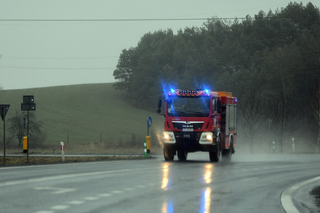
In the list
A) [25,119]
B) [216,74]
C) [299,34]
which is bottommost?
[25,119]

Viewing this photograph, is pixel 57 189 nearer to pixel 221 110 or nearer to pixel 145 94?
pixel 221 110

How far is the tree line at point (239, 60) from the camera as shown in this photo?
294 feet

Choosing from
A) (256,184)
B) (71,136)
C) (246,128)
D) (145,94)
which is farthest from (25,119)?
(145,94)

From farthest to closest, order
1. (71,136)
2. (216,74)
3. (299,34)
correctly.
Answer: (299,34)
(216,74)
(71,136)

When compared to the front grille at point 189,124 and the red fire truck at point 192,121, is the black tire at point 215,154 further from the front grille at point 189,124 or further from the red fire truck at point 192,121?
the front grille at point 189,124

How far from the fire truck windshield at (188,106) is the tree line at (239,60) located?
137 ft

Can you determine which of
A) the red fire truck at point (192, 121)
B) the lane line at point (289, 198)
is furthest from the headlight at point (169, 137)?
the lane line at point (289, 198)

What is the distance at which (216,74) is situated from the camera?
335 ft

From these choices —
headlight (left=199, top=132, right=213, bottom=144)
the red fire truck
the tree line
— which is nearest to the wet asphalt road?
headlight (left=199, top=132, right=213, bottom=144)

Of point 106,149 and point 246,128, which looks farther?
point 246,128

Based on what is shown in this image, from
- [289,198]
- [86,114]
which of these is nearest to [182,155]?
[289,198]

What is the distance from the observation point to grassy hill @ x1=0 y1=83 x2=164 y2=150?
75.3 meters

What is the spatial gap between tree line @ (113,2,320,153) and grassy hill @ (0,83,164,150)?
16.1 ft

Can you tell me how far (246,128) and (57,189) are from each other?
4620 cm
